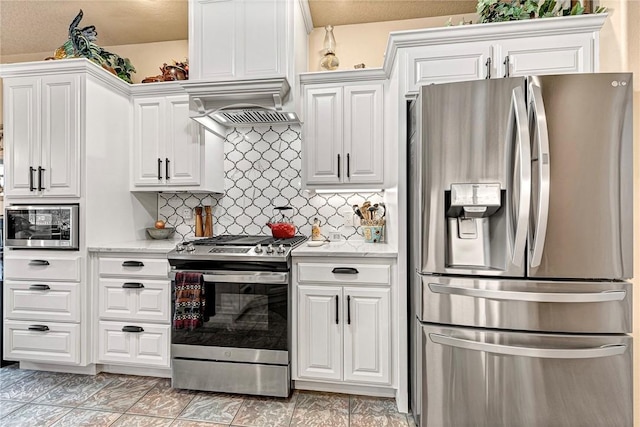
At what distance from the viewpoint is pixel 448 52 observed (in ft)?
6.06

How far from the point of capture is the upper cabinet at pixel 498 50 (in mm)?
1768

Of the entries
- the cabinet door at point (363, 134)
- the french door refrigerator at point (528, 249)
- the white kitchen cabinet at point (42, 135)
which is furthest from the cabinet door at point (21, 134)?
the french door refrigerator at point (528, 249)

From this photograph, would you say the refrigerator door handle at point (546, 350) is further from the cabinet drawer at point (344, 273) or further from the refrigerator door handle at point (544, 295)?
the cabinet drawer at point (344, 273)

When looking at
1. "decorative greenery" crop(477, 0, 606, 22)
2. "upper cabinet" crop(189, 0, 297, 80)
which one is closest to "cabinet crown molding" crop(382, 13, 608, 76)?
"decorative greenery" crop(477, 0, 606, 22)

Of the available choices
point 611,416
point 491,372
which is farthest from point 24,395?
point 611,416

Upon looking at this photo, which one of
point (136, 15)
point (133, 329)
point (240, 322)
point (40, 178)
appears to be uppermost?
point (136, 15)

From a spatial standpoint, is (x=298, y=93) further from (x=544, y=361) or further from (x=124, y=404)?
(x=124, y=404)

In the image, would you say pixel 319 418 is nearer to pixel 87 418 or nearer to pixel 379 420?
pixel 379 420

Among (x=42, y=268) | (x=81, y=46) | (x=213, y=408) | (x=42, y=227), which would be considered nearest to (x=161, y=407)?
(x=213, y=408)

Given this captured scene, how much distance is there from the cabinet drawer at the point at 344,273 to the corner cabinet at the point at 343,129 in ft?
2.29

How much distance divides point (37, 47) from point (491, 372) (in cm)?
459

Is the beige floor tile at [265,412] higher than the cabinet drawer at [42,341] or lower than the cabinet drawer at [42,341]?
lower

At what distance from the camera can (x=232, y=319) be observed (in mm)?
2105

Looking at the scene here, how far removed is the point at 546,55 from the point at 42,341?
12.4 ft
